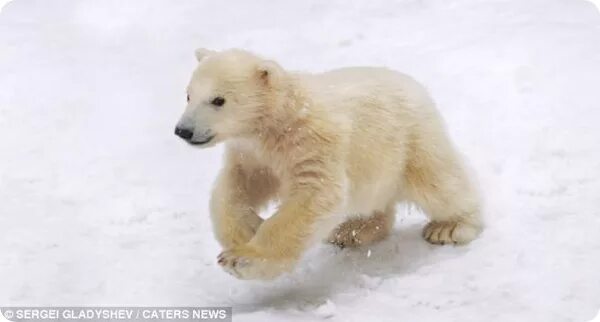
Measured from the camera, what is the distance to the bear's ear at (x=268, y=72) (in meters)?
4.10

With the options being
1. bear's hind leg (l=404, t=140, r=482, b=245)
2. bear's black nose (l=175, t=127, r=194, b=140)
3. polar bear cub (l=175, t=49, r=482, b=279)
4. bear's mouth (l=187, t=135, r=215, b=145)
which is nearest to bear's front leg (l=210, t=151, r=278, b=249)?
polar bear cub (l=175, t=49, r=482, b=279)

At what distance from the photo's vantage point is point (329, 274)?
4574 millimetres

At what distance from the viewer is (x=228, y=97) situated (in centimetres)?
404

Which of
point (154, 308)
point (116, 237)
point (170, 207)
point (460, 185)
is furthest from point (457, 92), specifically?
point (154, 308)

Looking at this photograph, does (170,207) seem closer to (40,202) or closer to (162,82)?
(40,202)

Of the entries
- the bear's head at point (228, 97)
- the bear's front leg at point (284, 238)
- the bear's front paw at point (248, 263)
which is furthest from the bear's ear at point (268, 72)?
the bear's front paw at point (248, 263)

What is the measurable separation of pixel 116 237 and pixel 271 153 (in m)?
1.17

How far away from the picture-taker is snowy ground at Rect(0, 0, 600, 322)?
14.1ft

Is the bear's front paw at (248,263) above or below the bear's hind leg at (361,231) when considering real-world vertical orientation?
above

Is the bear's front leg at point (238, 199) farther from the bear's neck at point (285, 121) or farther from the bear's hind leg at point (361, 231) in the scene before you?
the bear's hind leg at point (361, 231)

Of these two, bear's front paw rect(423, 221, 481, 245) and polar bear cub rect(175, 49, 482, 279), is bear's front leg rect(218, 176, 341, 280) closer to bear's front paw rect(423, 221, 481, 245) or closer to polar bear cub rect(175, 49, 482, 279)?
polar bear cub rect(175, 49, 482, 279)

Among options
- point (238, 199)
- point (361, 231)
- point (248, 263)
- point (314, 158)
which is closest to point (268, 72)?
point (314, 158)

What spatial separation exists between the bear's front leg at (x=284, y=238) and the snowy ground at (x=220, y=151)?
0.70ft

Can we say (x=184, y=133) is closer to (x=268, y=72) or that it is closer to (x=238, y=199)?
(x=268, y=72)
